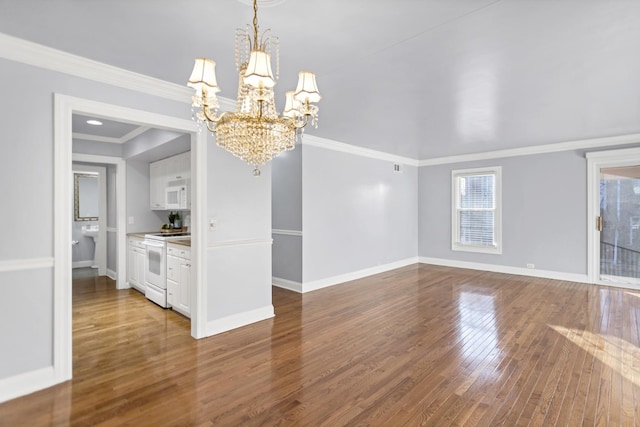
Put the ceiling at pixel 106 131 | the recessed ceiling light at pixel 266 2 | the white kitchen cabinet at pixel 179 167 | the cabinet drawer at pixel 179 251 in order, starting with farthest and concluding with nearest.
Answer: the white kitchen cabinet at pixel 179 167 → the ceiling at pixel 106 131 → the cabinet drawer at pixel 179 251 → the recessed ceiling light at pixel 266 2

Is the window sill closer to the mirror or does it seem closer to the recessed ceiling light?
the recessed ceiling light

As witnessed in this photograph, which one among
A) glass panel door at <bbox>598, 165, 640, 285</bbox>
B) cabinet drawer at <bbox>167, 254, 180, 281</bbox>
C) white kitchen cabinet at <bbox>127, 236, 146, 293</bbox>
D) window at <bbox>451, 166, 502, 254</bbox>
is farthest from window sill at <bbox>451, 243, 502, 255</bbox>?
white kitchen cabinet at <bbox>127, 236, 146, 293</bbox>

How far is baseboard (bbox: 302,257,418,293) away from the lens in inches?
216

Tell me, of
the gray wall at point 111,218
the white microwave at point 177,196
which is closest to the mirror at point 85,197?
the gray wall at point 111,218

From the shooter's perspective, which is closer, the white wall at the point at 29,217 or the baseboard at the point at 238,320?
the white wall at the point at 29,217

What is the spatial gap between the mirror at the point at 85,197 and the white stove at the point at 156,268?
13.9 feet

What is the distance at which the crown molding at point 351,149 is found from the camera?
213 inches

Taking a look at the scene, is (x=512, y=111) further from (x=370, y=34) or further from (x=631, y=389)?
(x=631, y=389)

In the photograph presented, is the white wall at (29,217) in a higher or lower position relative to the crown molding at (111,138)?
lower

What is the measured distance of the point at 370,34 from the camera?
2305 mm

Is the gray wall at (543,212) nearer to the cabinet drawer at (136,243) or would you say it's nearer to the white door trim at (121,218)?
the cabinet drawer at (136,243)

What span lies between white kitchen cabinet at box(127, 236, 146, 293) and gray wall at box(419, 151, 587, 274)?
6540mm

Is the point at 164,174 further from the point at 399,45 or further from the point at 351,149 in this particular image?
the point at 399,45

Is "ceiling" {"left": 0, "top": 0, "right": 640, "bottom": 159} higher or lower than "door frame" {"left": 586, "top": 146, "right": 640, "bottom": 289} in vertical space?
higher
